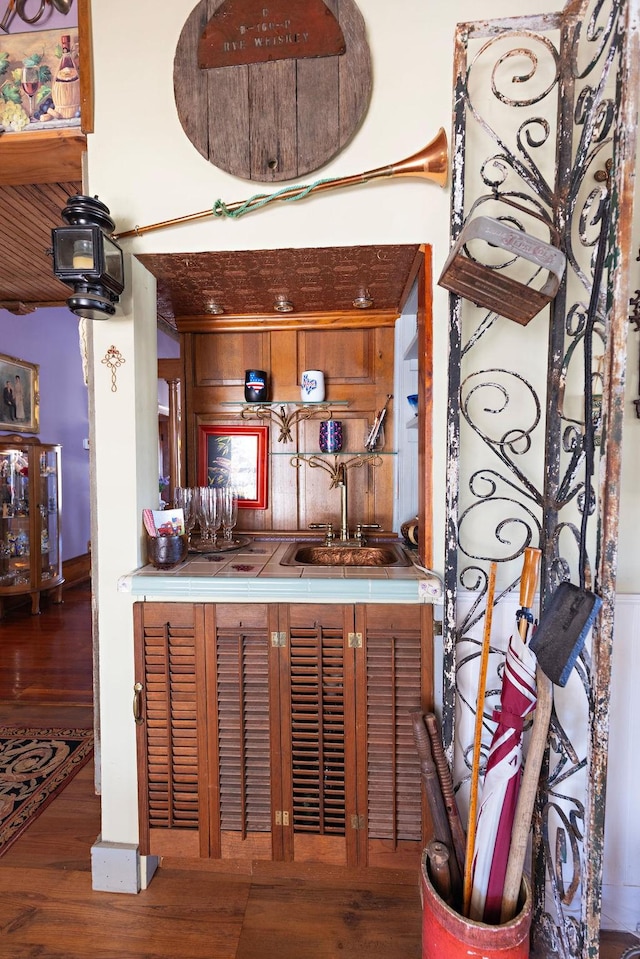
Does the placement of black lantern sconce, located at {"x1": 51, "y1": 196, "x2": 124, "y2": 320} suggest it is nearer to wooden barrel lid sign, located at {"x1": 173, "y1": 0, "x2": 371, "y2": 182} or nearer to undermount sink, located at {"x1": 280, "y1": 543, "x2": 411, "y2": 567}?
wooden barrel lid sign, located at {"x1": 173, "y1": 0, "x2": 371, "y2": 182}

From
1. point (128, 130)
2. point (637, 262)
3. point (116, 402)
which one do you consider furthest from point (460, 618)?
point (128, 130)

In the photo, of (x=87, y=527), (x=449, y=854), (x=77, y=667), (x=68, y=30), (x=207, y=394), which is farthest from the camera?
(x=87, y=527)

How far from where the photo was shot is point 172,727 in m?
1.43

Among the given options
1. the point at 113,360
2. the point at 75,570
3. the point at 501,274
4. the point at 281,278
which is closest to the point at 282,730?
the point at 113,360

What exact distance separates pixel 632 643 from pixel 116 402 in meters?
1.75

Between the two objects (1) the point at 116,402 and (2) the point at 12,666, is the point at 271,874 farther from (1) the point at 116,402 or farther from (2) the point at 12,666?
(2) the point at 12,666

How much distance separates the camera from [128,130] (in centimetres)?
140

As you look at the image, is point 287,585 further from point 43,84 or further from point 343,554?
point 43,84

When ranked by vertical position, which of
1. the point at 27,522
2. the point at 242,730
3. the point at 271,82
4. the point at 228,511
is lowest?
the point at 242,730

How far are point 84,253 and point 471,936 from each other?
193 centimetres

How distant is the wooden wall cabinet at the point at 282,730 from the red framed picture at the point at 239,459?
0.77 m

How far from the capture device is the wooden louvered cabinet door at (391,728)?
53.9 inches

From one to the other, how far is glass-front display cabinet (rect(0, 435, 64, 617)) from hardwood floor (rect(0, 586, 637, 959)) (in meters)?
2.65

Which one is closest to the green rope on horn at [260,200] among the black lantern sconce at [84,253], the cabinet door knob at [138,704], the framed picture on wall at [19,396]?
the black lantern sconce at [84,253]
